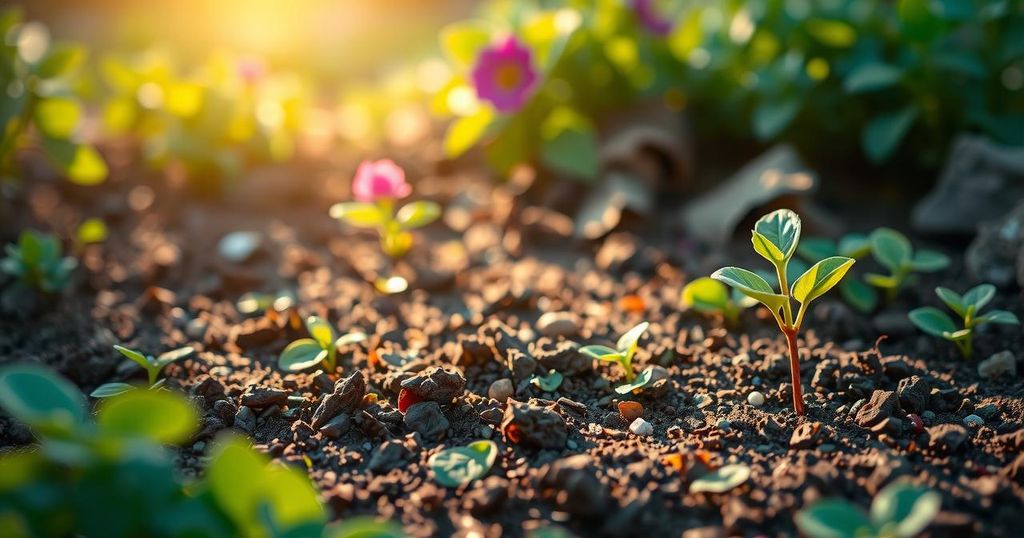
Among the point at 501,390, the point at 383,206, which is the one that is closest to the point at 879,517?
the point at 501,390

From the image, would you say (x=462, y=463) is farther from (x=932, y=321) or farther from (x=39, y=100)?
(x=39, y=100)

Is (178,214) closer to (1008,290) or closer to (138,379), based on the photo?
(138,379)

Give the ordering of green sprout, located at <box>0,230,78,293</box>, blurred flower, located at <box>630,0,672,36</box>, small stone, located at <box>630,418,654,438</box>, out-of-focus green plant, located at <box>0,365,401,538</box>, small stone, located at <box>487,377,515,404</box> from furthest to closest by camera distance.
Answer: blurred flower, located at <box>630,0,672,36</box> < green sprout, located at <box>0,230,78,293</box> < small stone, located at <box>487,377,515,404</box> < small stone, located at <box>630,418,654,438</box> < out-of-focus green plant, located at <box>0,365,401,538</box>

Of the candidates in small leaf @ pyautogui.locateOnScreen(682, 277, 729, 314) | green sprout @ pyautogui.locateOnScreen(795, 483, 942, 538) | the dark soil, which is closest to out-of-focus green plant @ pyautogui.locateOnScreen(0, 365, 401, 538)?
the dark soil

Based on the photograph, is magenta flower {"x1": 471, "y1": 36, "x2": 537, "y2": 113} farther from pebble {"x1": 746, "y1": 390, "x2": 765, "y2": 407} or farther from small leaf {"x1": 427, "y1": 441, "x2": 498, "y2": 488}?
small leaf {"x1": 427, "y1": 441, "x2": 498, "y2": 488}

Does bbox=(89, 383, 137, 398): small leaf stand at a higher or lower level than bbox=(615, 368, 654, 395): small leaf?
lower

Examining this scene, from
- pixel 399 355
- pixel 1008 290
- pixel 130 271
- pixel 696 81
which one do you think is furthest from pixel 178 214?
pixel 1008 290

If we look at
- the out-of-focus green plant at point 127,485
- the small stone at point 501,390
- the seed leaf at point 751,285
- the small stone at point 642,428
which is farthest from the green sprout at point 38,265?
the seed leaf at point 751,285

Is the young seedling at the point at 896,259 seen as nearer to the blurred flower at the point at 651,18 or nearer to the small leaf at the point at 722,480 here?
the small leaf at the point at 722,480
